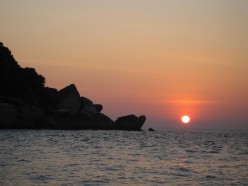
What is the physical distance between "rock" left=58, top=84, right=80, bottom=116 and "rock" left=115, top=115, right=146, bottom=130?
1944cm

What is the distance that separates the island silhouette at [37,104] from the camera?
77.3m

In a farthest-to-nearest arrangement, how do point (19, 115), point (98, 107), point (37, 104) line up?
point (98, 107), point (37, 104), point (19, 115)

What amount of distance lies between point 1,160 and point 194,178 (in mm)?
12255

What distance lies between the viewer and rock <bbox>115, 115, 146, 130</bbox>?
114 meters

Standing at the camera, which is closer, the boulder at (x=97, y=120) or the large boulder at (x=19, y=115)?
the large boulder at (x=19, y=115)

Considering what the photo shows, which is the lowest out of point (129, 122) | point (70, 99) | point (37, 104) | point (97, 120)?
point (129, 122)

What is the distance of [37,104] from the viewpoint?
87.5m

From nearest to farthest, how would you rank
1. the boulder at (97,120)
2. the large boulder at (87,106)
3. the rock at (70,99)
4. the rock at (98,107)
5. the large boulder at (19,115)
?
the large boulder at (19,115)
the rock at (70,99)
the boulder at (97,120)
the large boulder at (87,106)
the rock at (98,107)

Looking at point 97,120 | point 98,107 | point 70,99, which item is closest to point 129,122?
point 98,107

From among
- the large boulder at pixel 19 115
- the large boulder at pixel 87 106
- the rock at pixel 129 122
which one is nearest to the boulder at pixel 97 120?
the large boulder at pixel 87 106

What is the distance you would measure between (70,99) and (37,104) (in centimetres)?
1102

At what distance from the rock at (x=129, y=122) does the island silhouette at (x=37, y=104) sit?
4.24 m

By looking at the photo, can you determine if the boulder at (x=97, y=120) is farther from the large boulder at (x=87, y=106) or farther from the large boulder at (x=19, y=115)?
the large boulder at (x=19, y=115)

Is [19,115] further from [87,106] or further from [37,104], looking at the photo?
[87,106]
